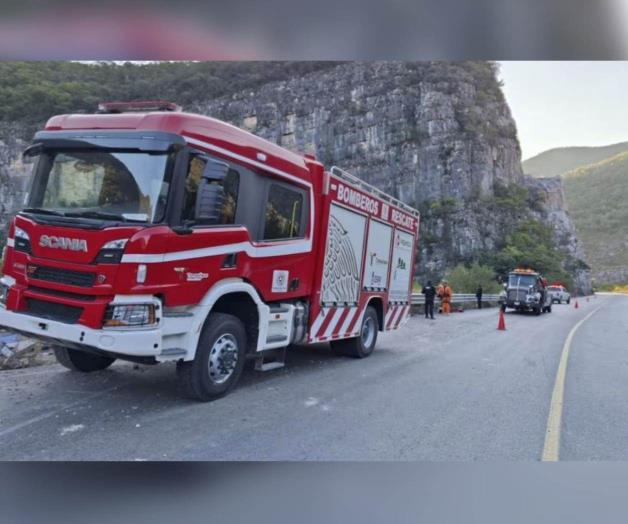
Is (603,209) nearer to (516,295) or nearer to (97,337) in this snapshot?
(516,295)

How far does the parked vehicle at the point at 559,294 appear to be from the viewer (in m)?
7.57

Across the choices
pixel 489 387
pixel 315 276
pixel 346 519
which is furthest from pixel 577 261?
pixel 346 519

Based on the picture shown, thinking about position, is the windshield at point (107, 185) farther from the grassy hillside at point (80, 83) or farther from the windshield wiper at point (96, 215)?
the grassy hillside at point (80, 83)

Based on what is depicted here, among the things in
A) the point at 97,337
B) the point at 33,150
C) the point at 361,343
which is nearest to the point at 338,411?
the point at 97,337

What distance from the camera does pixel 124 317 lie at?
3.62 m

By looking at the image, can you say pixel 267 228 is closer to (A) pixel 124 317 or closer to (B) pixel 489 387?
(A) pixel 124 317

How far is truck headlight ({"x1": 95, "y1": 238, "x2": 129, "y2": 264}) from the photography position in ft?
11.7

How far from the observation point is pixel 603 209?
6121 millimetres

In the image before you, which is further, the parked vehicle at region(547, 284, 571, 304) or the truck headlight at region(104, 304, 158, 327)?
the parked vehicle at region(547, 284, 571, 304)

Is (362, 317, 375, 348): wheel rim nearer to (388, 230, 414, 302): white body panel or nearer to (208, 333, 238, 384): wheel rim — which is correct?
(388, 230, 414, 302): white body panel

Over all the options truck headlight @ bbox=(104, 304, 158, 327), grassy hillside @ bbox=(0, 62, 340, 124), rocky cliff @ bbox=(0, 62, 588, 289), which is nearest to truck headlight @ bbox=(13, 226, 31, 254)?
rocky cliff @ bbox=(0, 62, 588, 289)

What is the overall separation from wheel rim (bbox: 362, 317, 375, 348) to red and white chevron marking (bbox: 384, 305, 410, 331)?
528 millimetres
